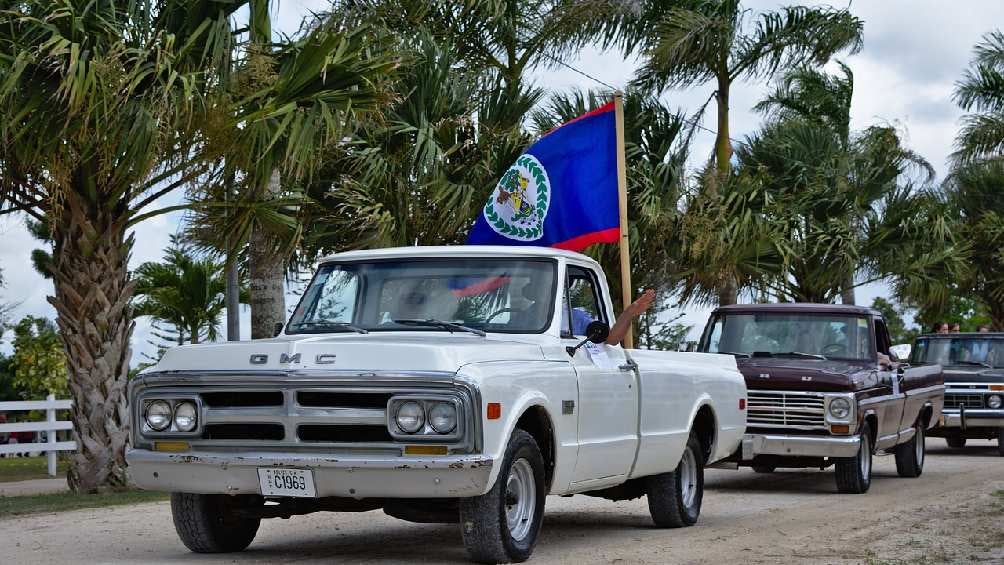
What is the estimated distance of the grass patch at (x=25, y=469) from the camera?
21.0 meters

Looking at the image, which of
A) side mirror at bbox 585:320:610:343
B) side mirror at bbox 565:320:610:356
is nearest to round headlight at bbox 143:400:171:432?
side mirror at bbox 565:320:610:356

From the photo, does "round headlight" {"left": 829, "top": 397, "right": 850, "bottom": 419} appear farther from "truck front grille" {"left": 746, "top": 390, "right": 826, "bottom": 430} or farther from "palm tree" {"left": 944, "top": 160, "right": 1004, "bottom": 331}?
"palm tree" {"left": 944, "top": 160, "right": 1004, "bottom": 331}

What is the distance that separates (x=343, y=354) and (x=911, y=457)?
423 inches

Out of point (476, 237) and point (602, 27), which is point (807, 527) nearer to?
point (476, 237)

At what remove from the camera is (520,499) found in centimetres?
877

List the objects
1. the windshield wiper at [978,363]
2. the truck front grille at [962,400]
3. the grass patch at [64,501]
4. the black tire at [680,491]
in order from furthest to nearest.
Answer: the windshield wiper at [978,363]
the truck front grille at [962,400]
the grass patch at [64,501]
the black tire at [680,491]

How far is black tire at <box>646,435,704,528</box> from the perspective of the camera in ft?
36.4

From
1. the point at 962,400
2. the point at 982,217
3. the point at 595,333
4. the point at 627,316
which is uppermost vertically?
the point at 982,217

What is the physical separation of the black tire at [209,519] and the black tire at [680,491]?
3242mm

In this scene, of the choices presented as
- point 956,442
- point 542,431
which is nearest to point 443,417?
point 542,431

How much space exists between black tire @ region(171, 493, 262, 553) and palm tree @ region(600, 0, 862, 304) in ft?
51.1

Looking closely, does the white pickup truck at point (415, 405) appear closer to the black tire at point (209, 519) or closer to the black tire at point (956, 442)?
the black tire at point (209, 519)

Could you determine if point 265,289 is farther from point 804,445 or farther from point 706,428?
point 706,428

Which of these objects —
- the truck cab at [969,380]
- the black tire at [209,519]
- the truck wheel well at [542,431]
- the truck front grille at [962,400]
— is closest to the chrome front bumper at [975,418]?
the truck cab at [969,380]
